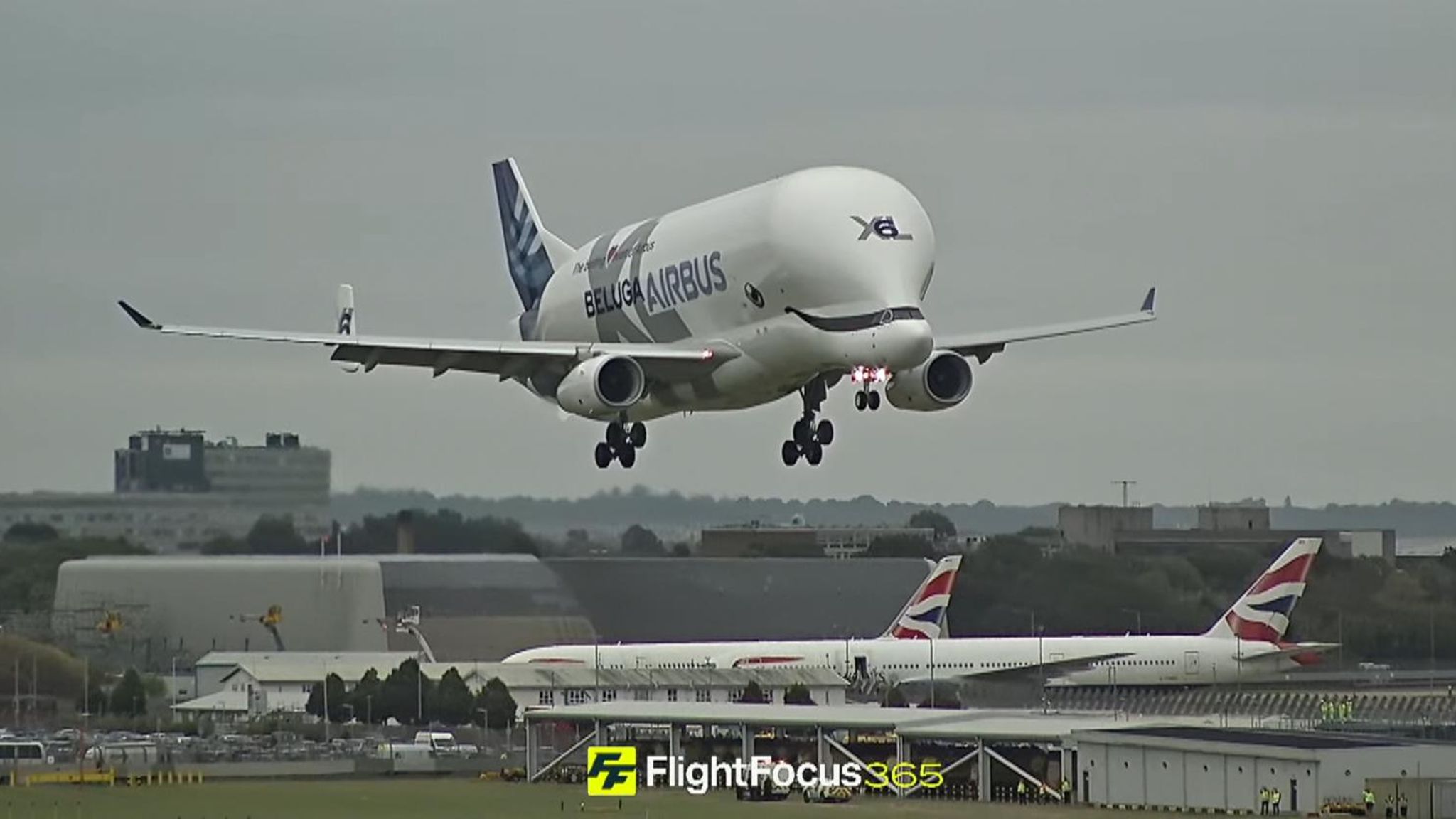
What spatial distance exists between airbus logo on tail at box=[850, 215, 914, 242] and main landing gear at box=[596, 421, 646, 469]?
913 cm

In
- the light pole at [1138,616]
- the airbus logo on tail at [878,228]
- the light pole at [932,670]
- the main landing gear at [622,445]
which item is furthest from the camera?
the light pole at [1138,616]

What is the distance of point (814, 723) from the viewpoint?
309 feet

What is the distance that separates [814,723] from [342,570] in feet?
125

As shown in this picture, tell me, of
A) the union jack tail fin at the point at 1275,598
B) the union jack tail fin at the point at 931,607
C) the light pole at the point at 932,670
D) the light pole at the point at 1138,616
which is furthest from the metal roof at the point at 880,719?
the light pole at the point at 1138,616

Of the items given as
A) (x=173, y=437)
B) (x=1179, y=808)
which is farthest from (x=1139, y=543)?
(x=1179, y=808)

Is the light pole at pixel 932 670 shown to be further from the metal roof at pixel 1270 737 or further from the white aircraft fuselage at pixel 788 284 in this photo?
the white aircraft fuselage at pixel 788 284

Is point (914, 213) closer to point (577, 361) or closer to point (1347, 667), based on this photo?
point (577, 361)

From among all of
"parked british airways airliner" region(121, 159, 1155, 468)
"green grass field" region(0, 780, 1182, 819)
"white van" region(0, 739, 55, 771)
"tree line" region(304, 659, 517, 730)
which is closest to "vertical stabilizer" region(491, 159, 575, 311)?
"parked british airways airliner" region(121, 159, 1155, 468)

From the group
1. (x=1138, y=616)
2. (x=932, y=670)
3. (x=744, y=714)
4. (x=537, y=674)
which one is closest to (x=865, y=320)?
(x=744, y=714)

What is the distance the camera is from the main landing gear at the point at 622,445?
6875cm

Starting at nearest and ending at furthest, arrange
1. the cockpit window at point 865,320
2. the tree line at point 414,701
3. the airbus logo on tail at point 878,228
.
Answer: the cockpit window at point 865,320, the airbus logo on tail at point 878,228, the tree line at point 414,701

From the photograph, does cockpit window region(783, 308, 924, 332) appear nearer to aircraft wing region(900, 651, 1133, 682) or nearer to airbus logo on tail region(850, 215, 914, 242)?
airbus logo on tail region(850, 215, 914, 242)

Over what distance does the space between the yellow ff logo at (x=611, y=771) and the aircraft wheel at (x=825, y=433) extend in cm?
2665

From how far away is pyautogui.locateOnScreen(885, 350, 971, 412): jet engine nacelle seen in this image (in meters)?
64.9
